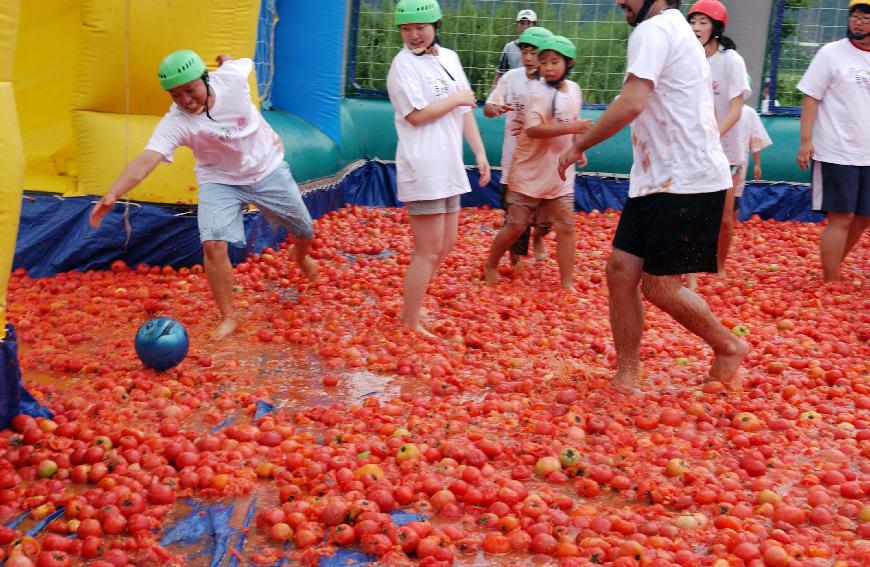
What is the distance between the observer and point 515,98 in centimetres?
758

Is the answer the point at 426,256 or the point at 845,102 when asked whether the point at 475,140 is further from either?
the point at 845,102

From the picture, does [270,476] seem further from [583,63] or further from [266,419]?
[583,63]

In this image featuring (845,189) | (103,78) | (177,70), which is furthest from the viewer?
(845,189)

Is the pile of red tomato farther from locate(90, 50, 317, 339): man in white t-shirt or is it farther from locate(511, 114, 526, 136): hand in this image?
locate(511, 114, 526, 136): hand

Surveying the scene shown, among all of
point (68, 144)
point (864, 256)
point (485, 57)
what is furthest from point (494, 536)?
point (485, 57)

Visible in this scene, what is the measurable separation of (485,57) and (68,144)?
6555 millimetres

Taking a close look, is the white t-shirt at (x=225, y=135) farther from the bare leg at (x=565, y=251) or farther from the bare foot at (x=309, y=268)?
the bare leg at (x=565, y=251)

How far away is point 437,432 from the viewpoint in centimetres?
449

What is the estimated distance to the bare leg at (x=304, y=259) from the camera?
276 inches

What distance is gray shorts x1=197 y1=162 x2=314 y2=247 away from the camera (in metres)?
5.95

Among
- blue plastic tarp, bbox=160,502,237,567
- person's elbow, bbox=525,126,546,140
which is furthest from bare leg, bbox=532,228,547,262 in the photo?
blue plastic tarp, bbox=160,502,237,567

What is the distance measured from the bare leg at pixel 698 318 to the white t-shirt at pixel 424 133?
4.90ft

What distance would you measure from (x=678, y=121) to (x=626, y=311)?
1000 mm

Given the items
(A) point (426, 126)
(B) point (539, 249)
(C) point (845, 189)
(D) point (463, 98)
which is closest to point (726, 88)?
(C) point (845, 189)
